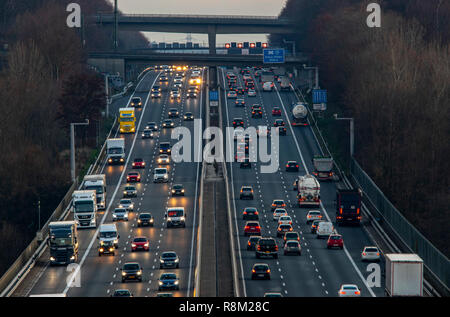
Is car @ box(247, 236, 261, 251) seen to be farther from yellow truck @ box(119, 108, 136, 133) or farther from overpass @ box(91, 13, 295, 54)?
overpass @ box(91, 13, 295, 54)

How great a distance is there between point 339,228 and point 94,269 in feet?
76.5

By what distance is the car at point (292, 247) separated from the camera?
65125mm

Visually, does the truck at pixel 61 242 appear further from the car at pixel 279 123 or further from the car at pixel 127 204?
the car at pixel 279 123

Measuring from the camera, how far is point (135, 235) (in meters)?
74.2

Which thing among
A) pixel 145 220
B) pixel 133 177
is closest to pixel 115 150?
pixel 133 177

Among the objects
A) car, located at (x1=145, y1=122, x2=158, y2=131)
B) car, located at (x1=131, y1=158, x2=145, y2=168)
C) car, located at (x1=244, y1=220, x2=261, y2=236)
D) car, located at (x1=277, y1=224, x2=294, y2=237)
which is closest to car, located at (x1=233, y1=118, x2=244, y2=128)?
car, located at (x1=145, y1=122, x2=158, y2=131)

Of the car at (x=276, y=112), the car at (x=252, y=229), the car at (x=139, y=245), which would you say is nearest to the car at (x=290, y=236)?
the car at (x=252, y=229)

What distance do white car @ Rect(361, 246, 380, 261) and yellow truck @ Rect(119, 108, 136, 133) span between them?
67.0m

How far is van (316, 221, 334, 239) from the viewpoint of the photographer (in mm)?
72438

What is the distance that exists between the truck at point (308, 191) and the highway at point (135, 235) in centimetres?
927

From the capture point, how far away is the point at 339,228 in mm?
77062

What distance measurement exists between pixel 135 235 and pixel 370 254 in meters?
19.5

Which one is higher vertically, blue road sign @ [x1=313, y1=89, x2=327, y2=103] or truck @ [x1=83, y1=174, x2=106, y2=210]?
blue road sign @ [x1=313, y1=89, x2=327, y2=103]

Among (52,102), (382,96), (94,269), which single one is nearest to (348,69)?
(382,96)
